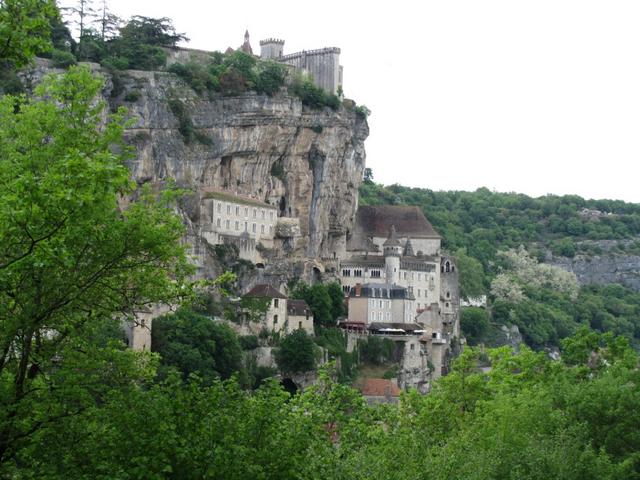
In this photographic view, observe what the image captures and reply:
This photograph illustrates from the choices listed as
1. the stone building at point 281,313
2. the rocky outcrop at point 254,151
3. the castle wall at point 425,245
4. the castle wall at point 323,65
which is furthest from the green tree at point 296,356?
the castle wall at point 323,65

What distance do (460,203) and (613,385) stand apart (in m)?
163

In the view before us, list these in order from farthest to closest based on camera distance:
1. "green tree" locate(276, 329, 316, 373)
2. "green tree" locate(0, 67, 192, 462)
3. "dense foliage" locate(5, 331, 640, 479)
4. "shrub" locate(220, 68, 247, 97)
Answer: "shrub" locate(220, 68, 247, 97)
"green tree" locate(276, 329, 316, 373)
"dense foliage" locate(5, 331, 640, 479)
"green tree" locate(0, 67, 192, 462)

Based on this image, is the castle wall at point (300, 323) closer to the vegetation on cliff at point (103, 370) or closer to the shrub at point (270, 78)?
the shrub at point (270, 78)

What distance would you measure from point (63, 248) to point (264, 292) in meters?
63.2

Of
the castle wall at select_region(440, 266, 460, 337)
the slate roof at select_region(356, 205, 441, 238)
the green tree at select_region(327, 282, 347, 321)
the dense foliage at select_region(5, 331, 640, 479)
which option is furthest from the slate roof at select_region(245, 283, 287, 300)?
the dense foliage at select_region(5, 331, 640, 479)

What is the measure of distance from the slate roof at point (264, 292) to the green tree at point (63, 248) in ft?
188

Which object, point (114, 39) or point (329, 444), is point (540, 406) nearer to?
point (329, 444)

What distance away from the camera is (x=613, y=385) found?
116 ft

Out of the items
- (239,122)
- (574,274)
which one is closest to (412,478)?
(239,122)

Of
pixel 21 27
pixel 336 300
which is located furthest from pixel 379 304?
pixel 21 27

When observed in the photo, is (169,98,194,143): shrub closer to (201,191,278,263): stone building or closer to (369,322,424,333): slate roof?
(201,191,278,263): stone building

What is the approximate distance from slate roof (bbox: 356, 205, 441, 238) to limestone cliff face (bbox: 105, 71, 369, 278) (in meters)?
2.32

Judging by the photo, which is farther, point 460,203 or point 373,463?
point 460,203

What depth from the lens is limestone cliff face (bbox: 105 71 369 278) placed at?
288ft
